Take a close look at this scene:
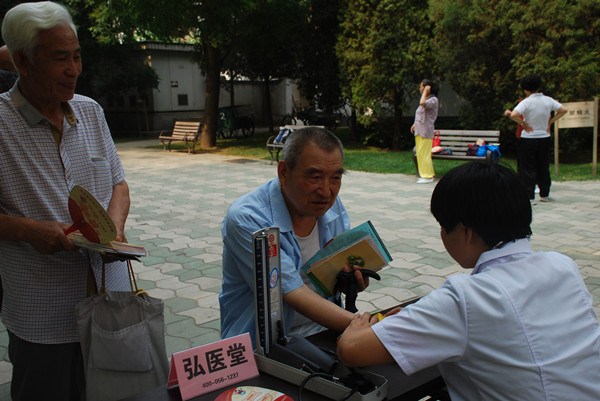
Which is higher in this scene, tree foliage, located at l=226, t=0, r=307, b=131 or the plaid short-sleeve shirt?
tree foliage, located at l=226, t=0, r=307, b=131

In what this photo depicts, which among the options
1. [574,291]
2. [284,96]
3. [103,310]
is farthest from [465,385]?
[284,96]

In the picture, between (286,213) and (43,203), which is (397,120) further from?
(43,203)

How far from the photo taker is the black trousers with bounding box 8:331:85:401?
1981 mm

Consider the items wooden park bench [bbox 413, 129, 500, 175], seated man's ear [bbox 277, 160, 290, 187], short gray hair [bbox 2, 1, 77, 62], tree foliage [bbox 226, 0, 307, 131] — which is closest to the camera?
short gray hair [bbox 2, 1, 77, 62]

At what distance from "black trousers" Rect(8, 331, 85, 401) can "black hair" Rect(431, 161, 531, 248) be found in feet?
4.98

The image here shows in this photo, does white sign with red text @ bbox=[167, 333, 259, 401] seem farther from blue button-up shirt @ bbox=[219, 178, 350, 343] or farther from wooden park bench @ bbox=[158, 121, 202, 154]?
wooden park bench @ bbox=[158, 121, 202, 154]

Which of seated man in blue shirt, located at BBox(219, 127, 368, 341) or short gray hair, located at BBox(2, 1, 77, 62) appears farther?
seated man in blue shirt, located at BBox(219, 127, 368, 341)

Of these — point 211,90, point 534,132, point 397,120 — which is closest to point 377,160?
point 397,120

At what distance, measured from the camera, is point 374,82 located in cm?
1439

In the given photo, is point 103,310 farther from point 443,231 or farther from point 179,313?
point 179,313

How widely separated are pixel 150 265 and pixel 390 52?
10.6 m

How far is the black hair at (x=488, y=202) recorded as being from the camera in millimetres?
1444

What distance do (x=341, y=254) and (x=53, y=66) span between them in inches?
48.0

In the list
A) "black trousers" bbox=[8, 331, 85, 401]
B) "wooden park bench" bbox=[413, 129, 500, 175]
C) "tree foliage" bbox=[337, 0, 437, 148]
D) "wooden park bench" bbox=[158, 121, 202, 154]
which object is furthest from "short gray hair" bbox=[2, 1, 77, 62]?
"wooden park bench" bbox=[158, 121, 202, 154]
